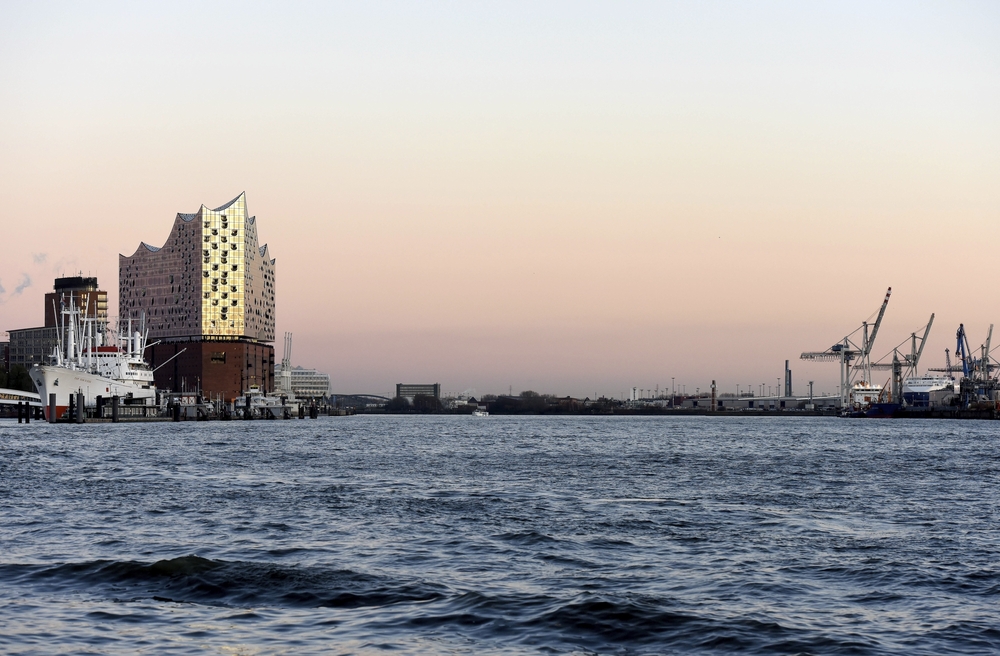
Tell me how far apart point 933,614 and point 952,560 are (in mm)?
5831

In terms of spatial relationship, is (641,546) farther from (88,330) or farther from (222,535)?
(88,330)

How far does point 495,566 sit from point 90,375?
131609 mm

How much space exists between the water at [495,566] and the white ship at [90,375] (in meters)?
98.3

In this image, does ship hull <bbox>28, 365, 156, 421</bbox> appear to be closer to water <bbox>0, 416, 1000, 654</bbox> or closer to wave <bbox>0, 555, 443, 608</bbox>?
water <bbox>0, 416, 1000, 654</bbox>

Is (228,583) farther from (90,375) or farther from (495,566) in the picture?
(90,375)

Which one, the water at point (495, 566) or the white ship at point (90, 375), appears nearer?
the water at point (495, 566)

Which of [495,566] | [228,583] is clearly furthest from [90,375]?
[495,566]

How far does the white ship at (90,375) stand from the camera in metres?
134

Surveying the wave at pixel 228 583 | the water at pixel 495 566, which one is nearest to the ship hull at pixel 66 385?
the water at pixel 495 566

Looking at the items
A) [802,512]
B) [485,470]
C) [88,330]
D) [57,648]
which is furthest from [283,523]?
[88,330]

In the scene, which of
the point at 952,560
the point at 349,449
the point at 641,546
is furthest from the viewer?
the point at 349,449

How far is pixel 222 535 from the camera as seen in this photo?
84.9ft

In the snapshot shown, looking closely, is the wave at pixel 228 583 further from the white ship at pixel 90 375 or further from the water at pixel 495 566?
the white ship at pixel 90 375

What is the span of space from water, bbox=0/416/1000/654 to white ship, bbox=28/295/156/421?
9831 cm
